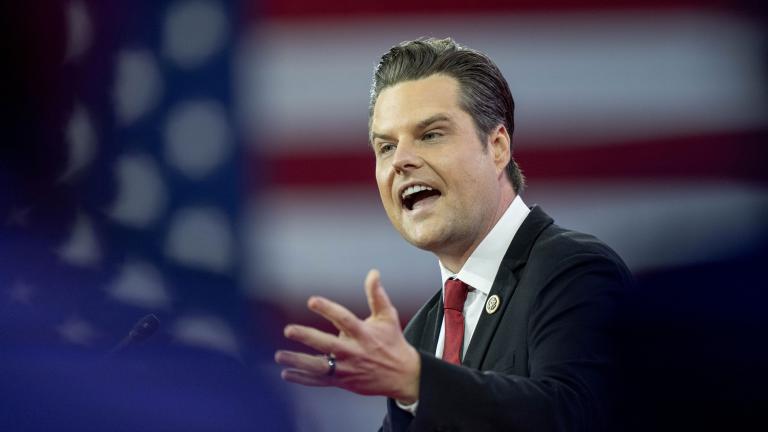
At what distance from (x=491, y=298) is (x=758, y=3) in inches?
58.0

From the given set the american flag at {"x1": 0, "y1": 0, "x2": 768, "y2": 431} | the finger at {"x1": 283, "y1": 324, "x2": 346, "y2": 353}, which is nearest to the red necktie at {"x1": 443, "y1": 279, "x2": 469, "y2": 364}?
the finger at {"x1": 283, "y1": 324, "x2": 346, "y2": 353}

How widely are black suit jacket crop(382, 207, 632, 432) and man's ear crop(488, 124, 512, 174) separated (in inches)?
6.9

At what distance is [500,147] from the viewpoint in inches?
68.6

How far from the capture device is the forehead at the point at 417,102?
1653 millimetres

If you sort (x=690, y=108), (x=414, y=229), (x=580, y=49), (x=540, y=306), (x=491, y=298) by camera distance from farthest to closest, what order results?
(x=580, y=49), (x=690, y=108), (x=414, y=229), (x=491, y=298), (x=540, y=306)

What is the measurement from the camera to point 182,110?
280 cm

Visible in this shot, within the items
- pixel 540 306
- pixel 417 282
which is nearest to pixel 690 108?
pixel 417 282

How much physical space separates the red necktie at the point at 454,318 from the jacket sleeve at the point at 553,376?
130 mm

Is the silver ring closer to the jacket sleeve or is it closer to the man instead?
the man

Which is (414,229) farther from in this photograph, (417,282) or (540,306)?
(417,282)

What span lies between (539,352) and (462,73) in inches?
25.2

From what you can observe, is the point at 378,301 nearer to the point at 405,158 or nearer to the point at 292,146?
the point at 405,158

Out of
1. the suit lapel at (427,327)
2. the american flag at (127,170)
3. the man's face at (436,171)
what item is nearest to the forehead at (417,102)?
the man's face at (436,171)

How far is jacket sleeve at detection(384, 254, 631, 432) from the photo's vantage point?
1100mm
